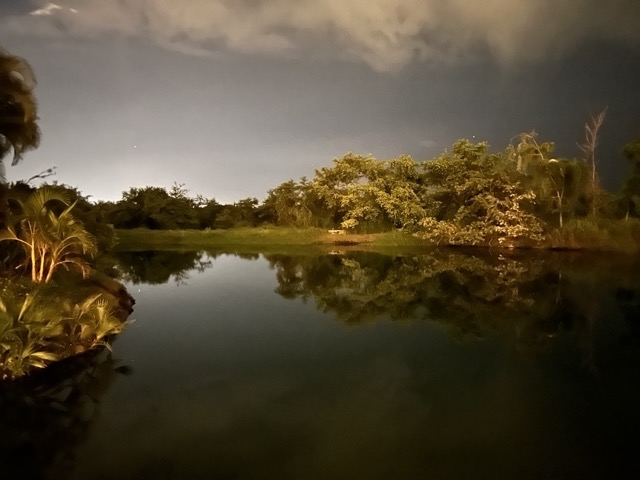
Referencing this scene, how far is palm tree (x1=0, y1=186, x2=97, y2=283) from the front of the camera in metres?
9.09

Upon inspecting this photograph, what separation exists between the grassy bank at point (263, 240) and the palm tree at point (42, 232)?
19274 millimetres

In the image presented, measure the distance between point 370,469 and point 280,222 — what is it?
32238 millimetres

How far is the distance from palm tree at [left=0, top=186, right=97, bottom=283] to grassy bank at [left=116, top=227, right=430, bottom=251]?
63.2ft

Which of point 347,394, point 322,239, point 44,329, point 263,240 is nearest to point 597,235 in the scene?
point 322,239

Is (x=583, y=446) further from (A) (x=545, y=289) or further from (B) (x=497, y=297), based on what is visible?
(A) (x=545, y=289)

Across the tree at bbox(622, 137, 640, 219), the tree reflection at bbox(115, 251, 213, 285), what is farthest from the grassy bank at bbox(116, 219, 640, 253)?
the tree reflection at bbox(115, 251, 213, 285)

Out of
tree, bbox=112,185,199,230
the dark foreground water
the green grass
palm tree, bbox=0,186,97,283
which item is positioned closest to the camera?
the dark foreground water

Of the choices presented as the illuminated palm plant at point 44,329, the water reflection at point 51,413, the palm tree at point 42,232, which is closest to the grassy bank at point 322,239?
the palm tree at point 42,232

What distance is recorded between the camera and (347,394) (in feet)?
21.3

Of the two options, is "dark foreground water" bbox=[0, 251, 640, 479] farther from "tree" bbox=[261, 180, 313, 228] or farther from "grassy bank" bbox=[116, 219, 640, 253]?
"tree" bbox=[261, 180, 313, 228]

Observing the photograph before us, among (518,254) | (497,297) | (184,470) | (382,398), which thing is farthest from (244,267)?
(184,470)

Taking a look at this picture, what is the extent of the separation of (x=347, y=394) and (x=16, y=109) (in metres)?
8.53

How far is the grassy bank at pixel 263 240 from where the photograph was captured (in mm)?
30219

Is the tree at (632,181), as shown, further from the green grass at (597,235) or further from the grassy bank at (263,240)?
the grassy bank at (263,240)
